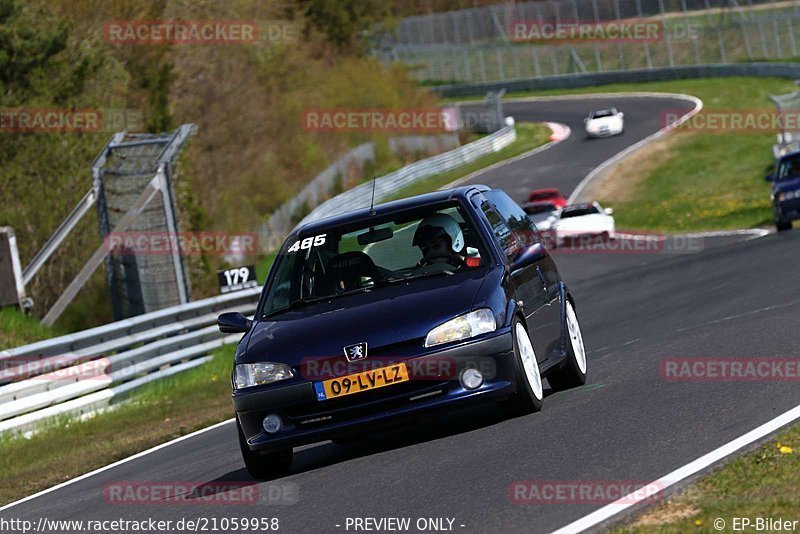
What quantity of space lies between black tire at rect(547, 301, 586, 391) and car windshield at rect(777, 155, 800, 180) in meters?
18.5

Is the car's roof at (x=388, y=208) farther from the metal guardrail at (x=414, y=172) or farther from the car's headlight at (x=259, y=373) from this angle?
the metal guardrail at (x=414, y=172)

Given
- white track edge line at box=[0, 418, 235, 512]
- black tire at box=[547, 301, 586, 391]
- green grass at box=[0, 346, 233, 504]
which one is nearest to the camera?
black tire at box=[547, 301, 586, 391]

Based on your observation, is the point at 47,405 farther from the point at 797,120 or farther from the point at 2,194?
the point at 797,120

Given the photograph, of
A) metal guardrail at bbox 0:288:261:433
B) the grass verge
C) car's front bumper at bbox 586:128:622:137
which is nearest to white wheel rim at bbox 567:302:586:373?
metal guardrail at bbox 0:288:261:433

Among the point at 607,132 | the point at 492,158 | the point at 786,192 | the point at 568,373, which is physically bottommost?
the point at 492,158

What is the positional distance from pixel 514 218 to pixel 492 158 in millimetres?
55129

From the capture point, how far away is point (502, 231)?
9727mm

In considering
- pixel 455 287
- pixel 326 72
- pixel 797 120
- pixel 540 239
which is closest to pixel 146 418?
pixel 540 239

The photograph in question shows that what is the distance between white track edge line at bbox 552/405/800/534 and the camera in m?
5.86

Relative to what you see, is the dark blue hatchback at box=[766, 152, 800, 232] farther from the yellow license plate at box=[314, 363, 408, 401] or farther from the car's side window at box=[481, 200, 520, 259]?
the yellow license plate at box=[314, 363, 408, 401]

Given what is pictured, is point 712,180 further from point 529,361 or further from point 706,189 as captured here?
point 529,361

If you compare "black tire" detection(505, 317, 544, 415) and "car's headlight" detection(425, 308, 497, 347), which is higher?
"car's headlight" detection(425, 308, 497, 347)

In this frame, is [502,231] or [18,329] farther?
[18,329]

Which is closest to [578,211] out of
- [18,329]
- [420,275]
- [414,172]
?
[18,329]
